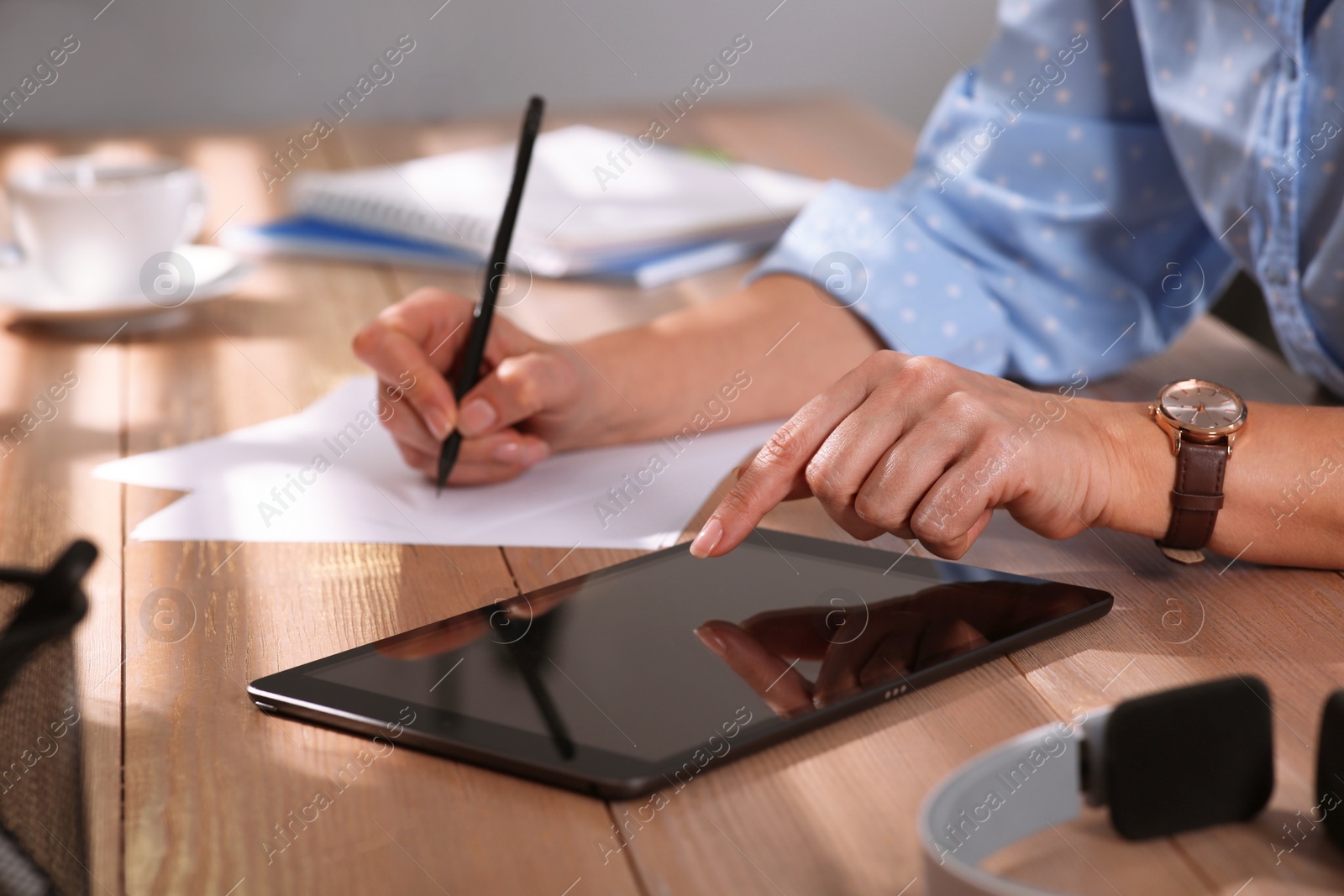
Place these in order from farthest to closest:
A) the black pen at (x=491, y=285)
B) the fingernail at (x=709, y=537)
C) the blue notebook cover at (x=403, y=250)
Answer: the blue notebook cover at (x=403, y=250) < the black pen at (x=491, y=285) < the fingernail at (x=709, y=537)

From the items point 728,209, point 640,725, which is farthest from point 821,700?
point 728,209

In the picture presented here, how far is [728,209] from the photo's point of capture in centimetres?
132

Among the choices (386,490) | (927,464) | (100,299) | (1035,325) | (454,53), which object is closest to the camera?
(927,464)

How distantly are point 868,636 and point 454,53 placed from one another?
2.36 metres

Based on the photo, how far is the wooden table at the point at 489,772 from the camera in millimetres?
421

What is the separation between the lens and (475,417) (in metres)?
0.80

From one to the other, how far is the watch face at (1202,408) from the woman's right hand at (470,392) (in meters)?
0.38

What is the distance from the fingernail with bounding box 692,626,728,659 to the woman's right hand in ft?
0.92

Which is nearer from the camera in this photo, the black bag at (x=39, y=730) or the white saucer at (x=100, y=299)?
the black bag at (x=39, y=730)

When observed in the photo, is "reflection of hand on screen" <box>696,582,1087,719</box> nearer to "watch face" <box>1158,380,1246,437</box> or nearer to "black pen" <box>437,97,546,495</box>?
"watch face" <box>1158,380,1246,437</box>

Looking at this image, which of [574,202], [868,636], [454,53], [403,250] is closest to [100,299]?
[403,250]

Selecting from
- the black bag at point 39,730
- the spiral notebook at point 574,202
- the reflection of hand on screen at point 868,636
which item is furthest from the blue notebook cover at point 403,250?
the black bag at point 39,730

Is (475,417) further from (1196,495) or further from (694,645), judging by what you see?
(1196,495)

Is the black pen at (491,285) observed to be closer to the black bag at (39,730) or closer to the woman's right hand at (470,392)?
the woman's right hand at (470,392)
